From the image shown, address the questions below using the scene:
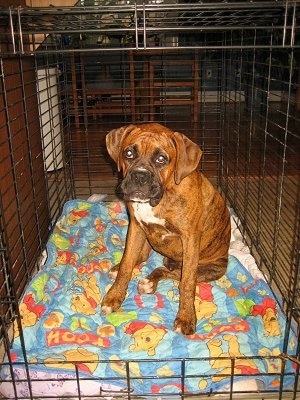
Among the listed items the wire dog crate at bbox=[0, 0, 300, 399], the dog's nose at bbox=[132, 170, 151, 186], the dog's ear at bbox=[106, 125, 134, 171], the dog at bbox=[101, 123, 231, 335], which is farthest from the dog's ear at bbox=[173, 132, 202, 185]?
the wire dog crate at bbox=[0, 0, 300, 399]

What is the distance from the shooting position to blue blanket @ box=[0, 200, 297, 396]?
6.88ft

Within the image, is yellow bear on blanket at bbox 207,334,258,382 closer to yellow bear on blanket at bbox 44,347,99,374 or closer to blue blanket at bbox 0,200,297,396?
blue blanket at bbox 0,200,297,396

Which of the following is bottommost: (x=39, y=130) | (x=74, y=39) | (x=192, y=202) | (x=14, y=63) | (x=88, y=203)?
(x=88, y=203)

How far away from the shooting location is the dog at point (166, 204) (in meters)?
2.34

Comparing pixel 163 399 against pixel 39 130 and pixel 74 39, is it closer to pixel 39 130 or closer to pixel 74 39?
pixel 39 130

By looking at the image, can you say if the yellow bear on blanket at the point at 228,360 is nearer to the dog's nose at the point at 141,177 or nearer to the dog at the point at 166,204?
the dog at the point at 166,204

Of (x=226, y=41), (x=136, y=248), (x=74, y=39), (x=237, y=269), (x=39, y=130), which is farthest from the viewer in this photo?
(x=74, y=39)

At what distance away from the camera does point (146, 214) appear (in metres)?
2.50

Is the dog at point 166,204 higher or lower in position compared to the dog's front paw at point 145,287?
higher

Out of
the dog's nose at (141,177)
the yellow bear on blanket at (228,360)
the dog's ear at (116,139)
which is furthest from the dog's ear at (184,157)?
the yellow bear on blanket at (228,360)

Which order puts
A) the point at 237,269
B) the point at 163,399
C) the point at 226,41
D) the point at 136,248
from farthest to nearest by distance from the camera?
the point at 226,41
the point at 237,269
the point at 136,248
the point at 163,399

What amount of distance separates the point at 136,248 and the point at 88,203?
4.68 feet

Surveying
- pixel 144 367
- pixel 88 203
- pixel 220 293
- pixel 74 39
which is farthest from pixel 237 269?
pixel 74 39

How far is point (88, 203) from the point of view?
4.09m
